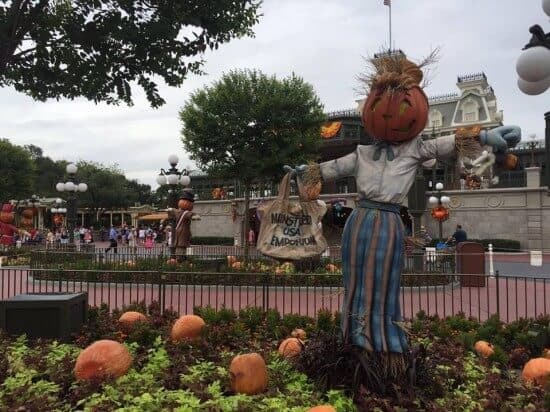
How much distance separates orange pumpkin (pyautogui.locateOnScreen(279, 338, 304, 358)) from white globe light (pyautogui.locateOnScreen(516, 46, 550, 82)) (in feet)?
11.7

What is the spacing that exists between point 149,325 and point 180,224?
369 inches

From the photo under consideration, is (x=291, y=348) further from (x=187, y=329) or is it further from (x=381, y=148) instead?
(x=381, y=148)

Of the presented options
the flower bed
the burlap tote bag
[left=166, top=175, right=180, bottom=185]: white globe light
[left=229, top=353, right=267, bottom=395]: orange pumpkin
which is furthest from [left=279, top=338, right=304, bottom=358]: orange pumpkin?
[left=166, top=175, right=180, bottom=185]: white globe light

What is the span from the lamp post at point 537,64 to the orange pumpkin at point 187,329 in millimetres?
4277

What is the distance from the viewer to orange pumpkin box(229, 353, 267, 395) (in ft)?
14.8

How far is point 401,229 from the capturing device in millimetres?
4469

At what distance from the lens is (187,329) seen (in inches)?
246

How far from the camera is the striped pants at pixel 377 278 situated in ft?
14.3

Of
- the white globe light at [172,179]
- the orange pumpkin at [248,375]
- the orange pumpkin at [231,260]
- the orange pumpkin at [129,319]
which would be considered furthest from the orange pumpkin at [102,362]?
the white globe light at [172,179]

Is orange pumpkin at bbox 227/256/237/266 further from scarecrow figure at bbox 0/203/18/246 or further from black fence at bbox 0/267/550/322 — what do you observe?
scarecrow figure at bbox 0/203/18/246

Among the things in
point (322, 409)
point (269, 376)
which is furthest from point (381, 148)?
point (269, 376)

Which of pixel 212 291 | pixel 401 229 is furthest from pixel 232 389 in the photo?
pixel 212 291

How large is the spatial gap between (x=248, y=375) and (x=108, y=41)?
518 cm

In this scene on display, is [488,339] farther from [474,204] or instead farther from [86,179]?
[86,179]
